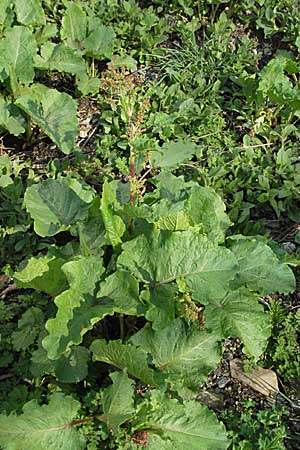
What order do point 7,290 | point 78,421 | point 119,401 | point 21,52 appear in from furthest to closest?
point 21,52 < point 7,290 < point 78,421 < point 119,401

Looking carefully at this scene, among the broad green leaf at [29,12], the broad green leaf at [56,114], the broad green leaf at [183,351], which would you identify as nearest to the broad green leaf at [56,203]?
the broad green leaf at [56,114]

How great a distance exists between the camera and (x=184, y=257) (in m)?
2.61

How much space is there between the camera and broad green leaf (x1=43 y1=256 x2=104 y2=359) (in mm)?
2414

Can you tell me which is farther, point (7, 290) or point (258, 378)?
point (7, 290)

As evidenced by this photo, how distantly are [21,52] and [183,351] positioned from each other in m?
2.21

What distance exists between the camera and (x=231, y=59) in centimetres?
423

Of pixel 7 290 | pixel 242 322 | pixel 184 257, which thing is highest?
pixel 184 257

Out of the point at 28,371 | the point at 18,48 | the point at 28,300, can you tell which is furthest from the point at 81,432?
the point at 18,48

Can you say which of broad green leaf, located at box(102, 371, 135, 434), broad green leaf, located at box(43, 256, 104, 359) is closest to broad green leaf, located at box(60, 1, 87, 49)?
broad green leaf, located at box(43, 256, 104, 359)

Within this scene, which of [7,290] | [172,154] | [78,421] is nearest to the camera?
[78,421]

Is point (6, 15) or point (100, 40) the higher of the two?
point (6, 15)

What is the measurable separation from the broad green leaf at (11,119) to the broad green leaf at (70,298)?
1.40 metres

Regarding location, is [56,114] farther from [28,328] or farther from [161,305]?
[161,305]

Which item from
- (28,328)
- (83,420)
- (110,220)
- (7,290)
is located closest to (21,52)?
(7,290)
